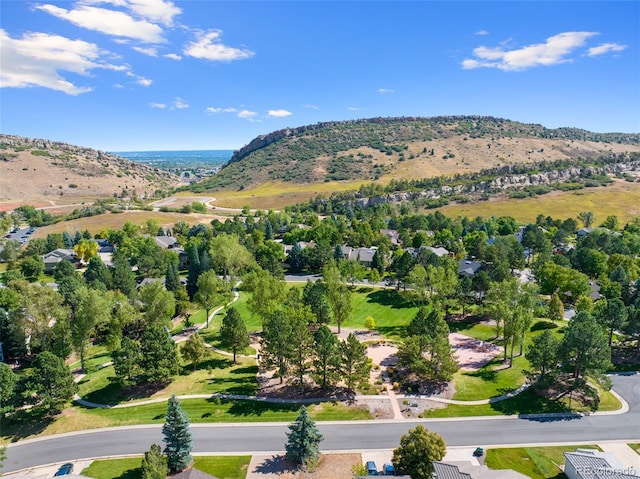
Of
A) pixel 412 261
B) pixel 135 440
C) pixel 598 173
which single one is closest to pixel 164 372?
pixel 135 440

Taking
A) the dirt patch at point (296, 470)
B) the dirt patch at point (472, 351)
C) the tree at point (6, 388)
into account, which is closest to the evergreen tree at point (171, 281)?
the tree at point (6, 388)

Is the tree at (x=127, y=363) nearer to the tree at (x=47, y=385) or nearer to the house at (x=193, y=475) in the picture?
the tree at (x=47, y=385)

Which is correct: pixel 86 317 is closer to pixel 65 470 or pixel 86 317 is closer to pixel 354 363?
pixel 65 470

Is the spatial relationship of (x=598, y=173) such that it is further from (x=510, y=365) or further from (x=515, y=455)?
(x=515, y=455)

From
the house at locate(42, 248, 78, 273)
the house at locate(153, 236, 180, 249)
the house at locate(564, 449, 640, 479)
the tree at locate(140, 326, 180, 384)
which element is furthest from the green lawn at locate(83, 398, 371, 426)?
the house at locate(153, 236, 180, 249)

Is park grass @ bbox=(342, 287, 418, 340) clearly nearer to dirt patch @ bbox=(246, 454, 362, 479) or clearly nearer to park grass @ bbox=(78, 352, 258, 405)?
park grass @ bbox=(78, 352, 258, 405)

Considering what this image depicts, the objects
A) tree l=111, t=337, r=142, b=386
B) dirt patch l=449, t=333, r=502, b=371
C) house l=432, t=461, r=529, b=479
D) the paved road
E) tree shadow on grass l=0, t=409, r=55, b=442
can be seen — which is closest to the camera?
house l=432, t=461, r=529, b=479
